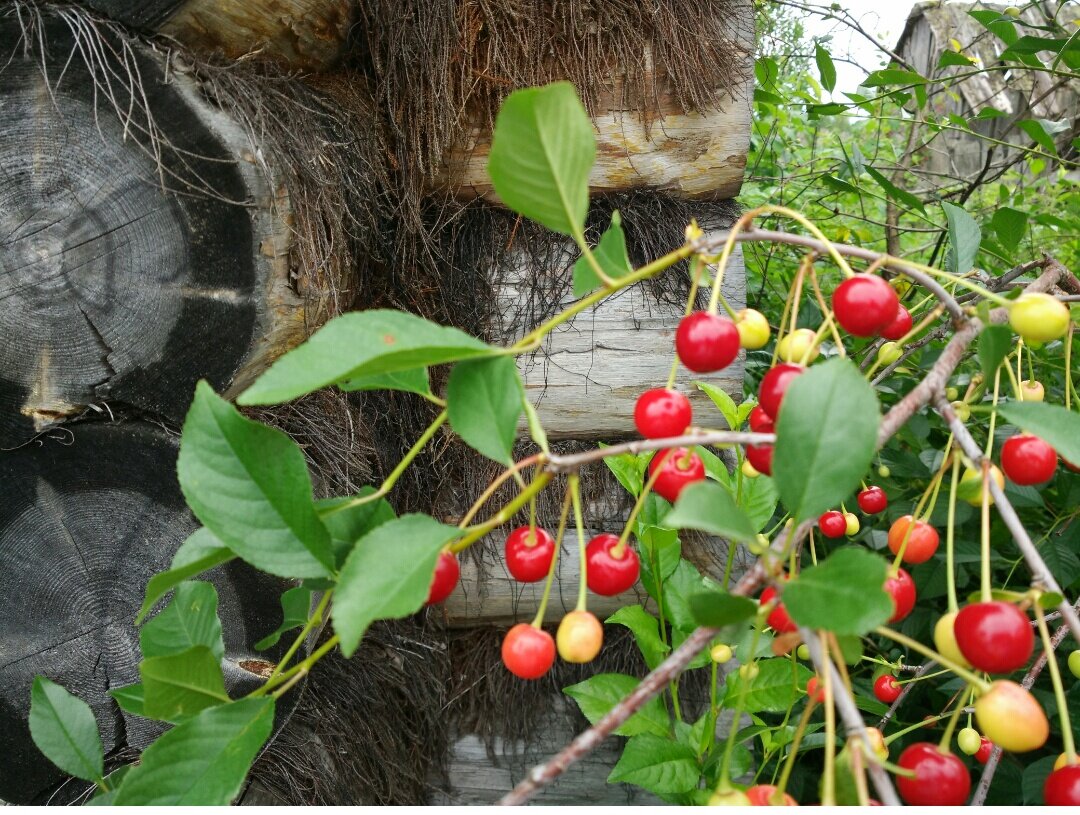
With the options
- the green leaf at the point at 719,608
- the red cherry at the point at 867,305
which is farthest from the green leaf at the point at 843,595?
the red cherry at the point at 867,305

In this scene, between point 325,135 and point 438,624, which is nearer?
point 325,135

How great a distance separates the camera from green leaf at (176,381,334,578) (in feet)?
1.24

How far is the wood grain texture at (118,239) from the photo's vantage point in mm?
833

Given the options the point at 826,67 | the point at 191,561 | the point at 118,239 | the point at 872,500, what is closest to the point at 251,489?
the point at 191,561

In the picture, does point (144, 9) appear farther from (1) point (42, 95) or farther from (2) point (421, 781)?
(2) point (421, 781)

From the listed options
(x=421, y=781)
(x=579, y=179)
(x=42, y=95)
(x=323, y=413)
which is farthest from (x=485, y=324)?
(x=579, y=179)

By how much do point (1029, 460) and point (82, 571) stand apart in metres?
0.98

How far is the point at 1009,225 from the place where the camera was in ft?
2.98

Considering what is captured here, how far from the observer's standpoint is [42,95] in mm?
830

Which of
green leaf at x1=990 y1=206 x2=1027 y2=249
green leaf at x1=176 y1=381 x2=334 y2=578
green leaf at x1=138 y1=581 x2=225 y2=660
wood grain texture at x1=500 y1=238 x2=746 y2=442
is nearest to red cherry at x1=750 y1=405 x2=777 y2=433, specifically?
green leaf at x1=176 y1=381 x2=334 y2=578

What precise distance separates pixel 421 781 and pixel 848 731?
1.26 meters

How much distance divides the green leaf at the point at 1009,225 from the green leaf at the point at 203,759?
3.05 ft

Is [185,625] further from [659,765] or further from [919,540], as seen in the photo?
[919,540]

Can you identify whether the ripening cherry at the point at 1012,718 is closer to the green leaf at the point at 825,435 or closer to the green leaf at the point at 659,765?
the green leaf at the point at 825,435
